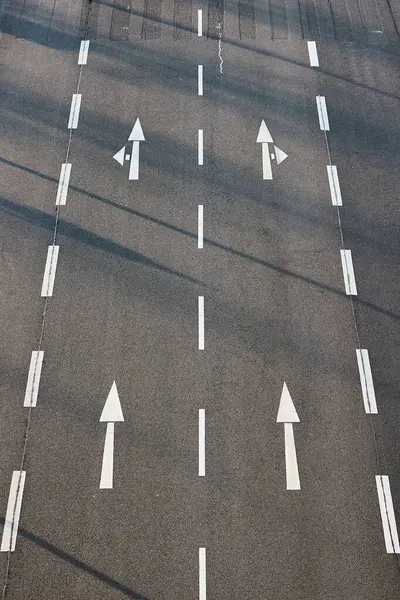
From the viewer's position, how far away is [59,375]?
49.6 feet

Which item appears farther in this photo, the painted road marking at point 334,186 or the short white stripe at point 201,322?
the painted road marking at point 334,186

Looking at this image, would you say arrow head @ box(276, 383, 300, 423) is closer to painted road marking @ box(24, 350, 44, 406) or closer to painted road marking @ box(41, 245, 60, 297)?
painted road marking @ box(24, 350, 44, 406)

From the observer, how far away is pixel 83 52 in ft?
68.1

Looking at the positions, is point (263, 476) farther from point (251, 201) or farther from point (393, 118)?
point (393, 118)

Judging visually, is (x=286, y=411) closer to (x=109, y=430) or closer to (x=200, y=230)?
(x=109, y=430)

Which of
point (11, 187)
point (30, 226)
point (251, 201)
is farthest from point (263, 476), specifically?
point (11, 187)

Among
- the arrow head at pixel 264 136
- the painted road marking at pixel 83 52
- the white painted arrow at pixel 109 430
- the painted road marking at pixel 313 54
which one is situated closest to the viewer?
the white painted arrow at pixel 109 430

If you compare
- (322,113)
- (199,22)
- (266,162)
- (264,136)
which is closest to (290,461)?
(266,162)

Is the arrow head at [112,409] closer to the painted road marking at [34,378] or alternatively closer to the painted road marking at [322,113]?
the painted road marking at [34,378]

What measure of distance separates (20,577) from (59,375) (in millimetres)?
4511

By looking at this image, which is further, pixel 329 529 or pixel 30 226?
pixel 30 226

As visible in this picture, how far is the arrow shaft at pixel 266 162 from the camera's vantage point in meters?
18.2

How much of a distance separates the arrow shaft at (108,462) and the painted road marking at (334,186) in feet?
28.9

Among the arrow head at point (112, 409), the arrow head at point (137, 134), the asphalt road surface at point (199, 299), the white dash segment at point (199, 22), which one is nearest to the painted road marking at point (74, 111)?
the asphalt road surface at point (199, 299)
